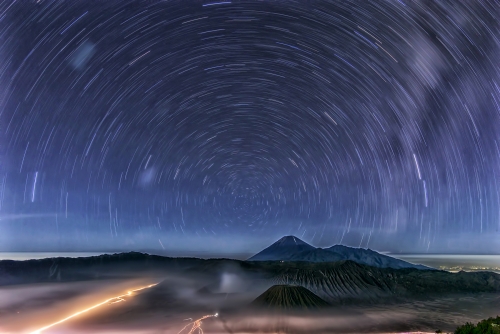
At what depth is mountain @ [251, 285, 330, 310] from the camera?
388 ft

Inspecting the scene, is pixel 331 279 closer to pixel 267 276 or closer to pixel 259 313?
pixel 267 276

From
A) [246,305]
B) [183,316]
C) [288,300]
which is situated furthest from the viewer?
[246,305]

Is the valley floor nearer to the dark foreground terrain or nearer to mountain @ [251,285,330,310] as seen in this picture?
the dark foreground terrain

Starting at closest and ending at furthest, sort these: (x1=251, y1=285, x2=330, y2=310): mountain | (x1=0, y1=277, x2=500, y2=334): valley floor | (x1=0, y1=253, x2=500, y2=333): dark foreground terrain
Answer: (x1=0, y1=277, x2=500, y2=334): valley floor, (x1=0, y1=253, x2=500, y2=333): dark foreground terrain, (x1=251, y1=285, x2=330, y2=310): mountain

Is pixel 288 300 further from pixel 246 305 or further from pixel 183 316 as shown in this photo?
pixel 183 316

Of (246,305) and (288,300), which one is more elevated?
(288,300)

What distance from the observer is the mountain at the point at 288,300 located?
118 metres

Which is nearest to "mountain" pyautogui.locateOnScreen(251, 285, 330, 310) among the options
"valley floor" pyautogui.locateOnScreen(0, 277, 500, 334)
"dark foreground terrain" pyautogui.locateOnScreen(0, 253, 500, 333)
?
"dark foreground terrain" pyautogui.locateOnScreen(0, 253, 500, 333)

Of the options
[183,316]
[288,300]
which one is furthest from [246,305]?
[183,316]

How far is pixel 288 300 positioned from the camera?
120125 millimetres

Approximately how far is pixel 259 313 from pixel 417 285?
390 ft

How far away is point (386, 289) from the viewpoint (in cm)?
18862

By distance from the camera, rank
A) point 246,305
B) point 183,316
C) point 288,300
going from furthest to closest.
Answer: point 246,305, point 288,300, point 183,316

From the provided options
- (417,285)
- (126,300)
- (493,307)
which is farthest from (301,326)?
(417,285)
